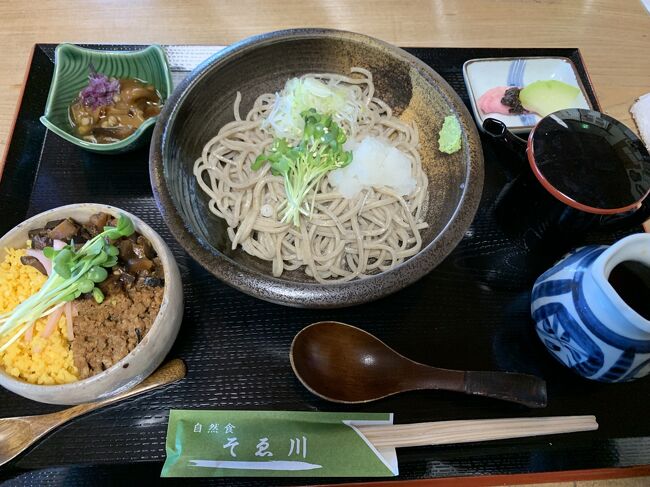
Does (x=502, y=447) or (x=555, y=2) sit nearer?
(x=502, y=447)

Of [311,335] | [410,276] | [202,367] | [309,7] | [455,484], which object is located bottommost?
[455,484]

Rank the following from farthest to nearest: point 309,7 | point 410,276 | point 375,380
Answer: point 309,7 < point 375,380 < point 410,276

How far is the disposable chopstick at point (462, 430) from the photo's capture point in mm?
1327

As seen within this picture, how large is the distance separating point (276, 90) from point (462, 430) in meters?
1.42

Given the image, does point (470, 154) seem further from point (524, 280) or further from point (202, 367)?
point (202, 367)

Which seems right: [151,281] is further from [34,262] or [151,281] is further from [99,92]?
[99,92]

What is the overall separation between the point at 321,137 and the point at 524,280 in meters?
0.89

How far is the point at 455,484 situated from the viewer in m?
1.37

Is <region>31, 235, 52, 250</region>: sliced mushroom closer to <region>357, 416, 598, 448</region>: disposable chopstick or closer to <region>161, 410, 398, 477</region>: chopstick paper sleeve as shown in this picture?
<region>161, 410, 398, 477</region>: chopstick paper sleeve

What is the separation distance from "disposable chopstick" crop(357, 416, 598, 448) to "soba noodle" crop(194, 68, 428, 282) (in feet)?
1.61

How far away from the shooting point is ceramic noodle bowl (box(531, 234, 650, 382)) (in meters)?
1.15

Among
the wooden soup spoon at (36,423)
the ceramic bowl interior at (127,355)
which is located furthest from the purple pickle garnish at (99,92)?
the wooden soup spoon at (36,423)

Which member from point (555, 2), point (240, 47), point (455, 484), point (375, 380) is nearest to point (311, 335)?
point (375, 380)

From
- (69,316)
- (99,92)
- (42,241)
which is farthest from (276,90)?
(69,316)
